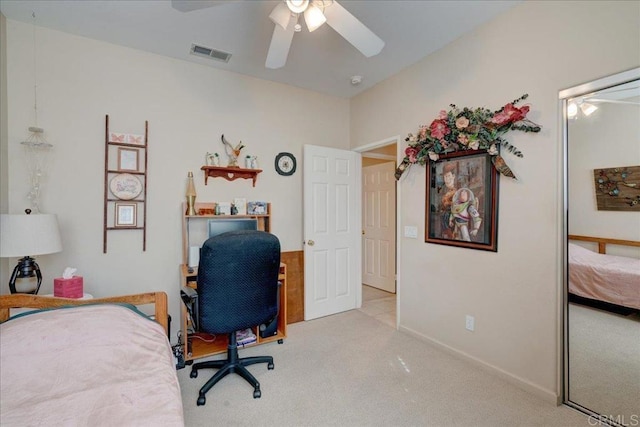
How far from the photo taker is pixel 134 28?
2.35 m

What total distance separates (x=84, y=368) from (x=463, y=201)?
2632 millimetres

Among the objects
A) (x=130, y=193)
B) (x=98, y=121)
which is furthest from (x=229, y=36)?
(x=130, y=193)

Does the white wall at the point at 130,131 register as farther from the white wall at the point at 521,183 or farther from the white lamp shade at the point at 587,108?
the white lamp shade at the point at 587,108

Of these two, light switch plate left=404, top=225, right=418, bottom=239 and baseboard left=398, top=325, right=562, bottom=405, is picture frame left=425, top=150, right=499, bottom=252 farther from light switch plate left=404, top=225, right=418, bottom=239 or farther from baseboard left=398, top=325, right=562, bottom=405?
baseboard left=398, top=325, right=562, bottom=405

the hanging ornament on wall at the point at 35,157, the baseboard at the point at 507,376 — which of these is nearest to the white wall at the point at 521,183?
the baseboard at the point at 507,376

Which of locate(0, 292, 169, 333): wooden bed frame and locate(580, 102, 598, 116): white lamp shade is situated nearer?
locate(0, 292, 169, 333): wooden bed frame

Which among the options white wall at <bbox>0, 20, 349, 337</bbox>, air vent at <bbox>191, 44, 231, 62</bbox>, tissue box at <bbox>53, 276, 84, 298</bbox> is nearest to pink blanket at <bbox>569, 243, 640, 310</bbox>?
white wall at <bbox>0, 20, 349, 337</bbox>

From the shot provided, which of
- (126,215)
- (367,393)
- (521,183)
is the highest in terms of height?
(521,183)

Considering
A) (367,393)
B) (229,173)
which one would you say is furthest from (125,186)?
(367,393)

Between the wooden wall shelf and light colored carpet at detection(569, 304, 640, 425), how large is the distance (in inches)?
114

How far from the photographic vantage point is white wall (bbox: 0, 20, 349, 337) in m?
2.35

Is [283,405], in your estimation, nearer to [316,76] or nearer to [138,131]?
[138,131]

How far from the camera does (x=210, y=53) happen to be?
2.74 meters

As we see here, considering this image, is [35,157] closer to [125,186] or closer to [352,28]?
[125,186]
